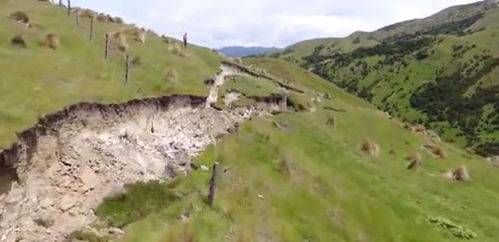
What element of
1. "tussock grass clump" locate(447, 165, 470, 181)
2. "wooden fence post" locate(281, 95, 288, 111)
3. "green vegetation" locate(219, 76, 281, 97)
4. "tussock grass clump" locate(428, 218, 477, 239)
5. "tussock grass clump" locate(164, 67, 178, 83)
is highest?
"tussock grass clump" locate(164, 67, 178, 83)

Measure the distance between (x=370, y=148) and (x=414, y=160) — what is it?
430 cm

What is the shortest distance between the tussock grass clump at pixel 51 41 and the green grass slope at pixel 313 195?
1172cm

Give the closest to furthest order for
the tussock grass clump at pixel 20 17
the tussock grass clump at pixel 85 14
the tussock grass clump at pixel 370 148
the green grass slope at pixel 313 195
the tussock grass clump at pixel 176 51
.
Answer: the green grass slope at pixel 313 195 → the tussock grass clump at pixel 20 17 → the tussock grass clump at pixel 176 51 → the tussock grass clump at pixel 370 148 → the tussock grass clump at pixel 85 14

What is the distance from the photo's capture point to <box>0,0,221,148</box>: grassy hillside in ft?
96.5

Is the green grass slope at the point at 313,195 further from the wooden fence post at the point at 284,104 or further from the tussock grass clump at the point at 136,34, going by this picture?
the tussock grass clump at the point at 136,34

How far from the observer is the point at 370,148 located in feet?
175

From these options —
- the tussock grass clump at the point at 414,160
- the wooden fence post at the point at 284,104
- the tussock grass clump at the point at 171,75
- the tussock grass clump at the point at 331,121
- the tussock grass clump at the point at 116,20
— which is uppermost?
the tussock grass clump at the point at 116,20

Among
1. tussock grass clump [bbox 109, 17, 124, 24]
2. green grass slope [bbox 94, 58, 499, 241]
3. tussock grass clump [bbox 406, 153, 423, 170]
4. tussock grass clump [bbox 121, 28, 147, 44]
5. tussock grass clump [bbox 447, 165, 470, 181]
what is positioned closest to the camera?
green grass slope [bbox 94, 58, 499, 241]

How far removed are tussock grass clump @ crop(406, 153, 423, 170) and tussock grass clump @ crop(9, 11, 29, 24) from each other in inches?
1300

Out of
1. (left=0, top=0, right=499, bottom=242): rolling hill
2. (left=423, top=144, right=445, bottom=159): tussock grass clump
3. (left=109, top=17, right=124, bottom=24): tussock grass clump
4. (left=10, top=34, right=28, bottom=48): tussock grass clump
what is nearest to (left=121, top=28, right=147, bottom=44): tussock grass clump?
(left=0, top=0, right=499, bottom=242): rolling hill

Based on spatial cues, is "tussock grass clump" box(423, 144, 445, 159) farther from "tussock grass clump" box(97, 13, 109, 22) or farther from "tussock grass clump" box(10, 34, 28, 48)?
"tussock grass clump" box(10, 34, 28, 48)

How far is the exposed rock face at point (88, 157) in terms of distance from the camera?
26.3 metres

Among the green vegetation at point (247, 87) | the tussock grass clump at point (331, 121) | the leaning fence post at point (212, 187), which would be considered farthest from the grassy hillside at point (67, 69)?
the tussock grass clump at point (331, 121)

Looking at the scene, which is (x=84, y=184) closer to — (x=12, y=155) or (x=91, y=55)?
(x=12, y=155)
